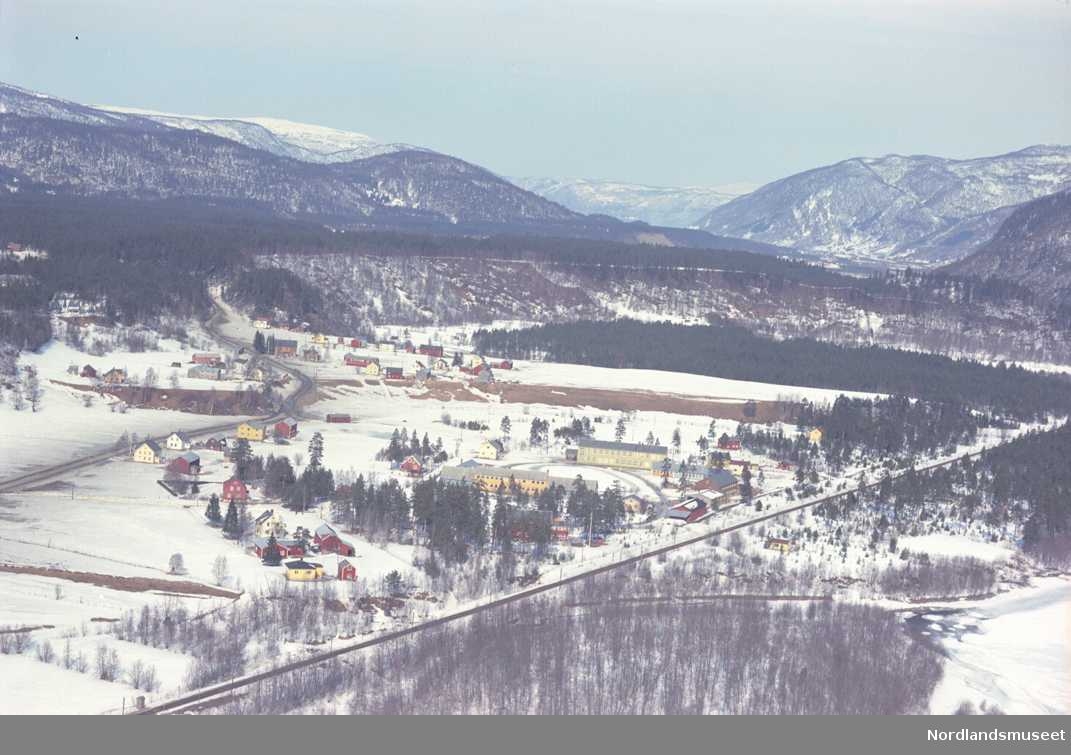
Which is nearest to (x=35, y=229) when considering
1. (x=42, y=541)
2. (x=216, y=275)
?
(x=216, y=275)

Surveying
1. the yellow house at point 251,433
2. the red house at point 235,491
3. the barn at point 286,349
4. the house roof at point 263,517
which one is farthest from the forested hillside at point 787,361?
the house roof at point 263,517

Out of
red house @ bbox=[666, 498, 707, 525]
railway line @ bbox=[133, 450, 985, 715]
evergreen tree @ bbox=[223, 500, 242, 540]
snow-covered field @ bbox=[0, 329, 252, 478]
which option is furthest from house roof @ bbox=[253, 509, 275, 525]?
red house @ bbox=[666, 498, 707, 525]

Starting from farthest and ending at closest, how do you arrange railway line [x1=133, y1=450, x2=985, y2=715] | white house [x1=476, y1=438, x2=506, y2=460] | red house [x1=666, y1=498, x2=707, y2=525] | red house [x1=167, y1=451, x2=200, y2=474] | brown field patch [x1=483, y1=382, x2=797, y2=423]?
brown field patch [x1=483, y1=382, x2=797, y2=423] → white house [x1=476, y1=438, x2=506, y2=460] → red house [x1=167, y1=451, x2=200, y2=474] → red house [x1=666, y1=498, x2=707, y2=525] → railway line [x1=133, y1=450, x2=985, y2=715]

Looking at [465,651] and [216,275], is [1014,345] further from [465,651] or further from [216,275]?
[465,651]

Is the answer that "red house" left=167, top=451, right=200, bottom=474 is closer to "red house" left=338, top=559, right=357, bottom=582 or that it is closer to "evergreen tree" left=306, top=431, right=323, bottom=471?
"evergreen tree" left=306, top=431, right=323, bottom=471

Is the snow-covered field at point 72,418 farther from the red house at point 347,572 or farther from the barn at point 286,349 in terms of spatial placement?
the red house at point 347,572
